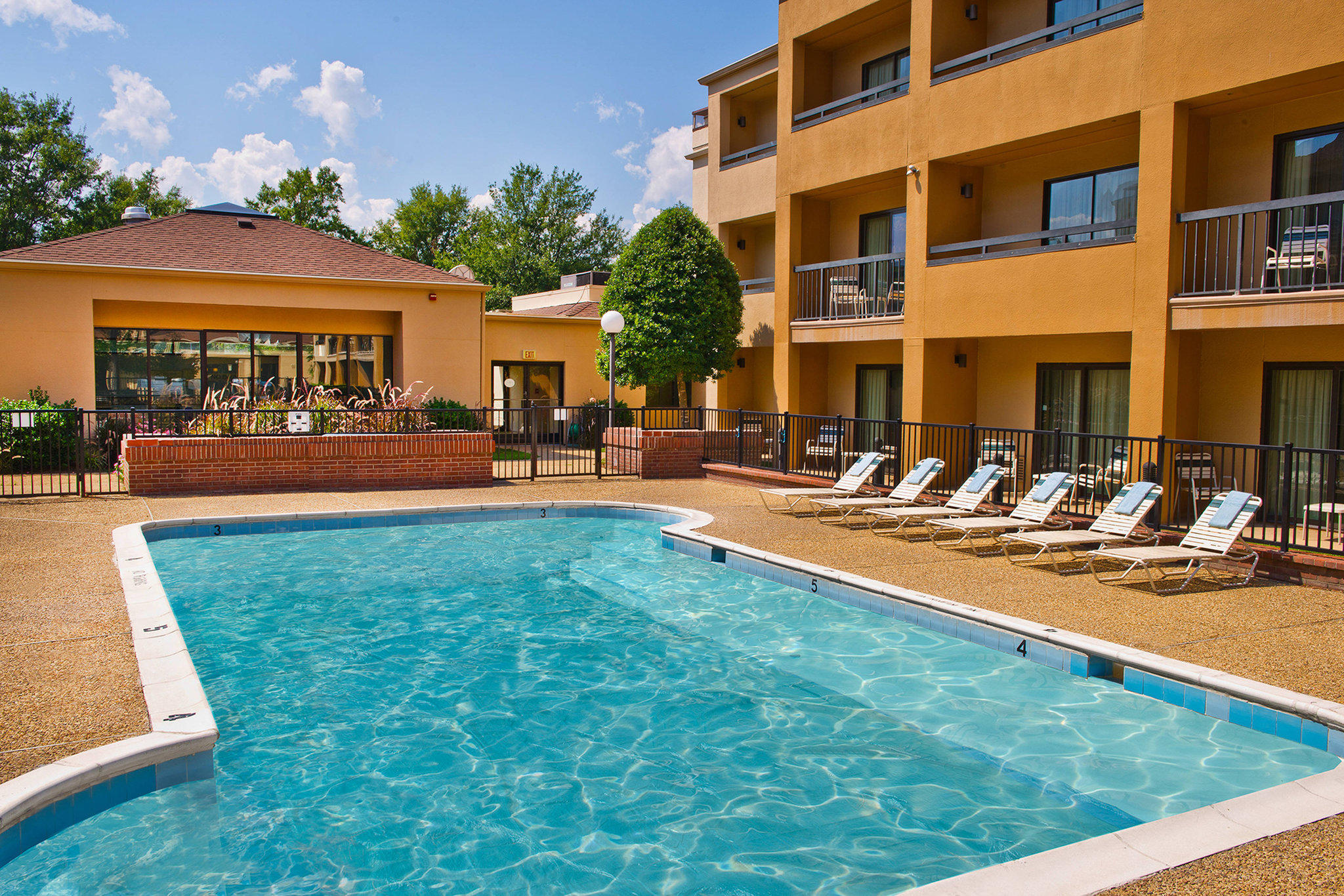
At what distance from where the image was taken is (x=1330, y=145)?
37.4ft

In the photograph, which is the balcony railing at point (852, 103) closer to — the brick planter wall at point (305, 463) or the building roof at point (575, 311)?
the brick planter wall at point (305, 463)

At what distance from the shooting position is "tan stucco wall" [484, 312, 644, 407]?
25.1 metres

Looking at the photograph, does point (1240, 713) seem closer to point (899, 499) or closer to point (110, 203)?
point (899, 499)

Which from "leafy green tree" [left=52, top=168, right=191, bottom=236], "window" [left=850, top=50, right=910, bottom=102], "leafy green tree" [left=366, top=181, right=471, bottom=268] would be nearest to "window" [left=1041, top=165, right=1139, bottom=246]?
"window" [left=850, top=50, right=910, bottom=102]

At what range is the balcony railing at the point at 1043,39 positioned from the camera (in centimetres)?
1248

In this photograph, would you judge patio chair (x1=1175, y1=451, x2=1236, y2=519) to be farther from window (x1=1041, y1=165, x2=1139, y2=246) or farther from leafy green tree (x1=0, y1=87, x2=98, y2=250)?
leafy green tree (x1=0, y1=87, x2=98, y2=250)

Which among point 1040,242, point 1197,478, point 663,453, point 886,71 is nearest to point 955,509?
point 1197,478

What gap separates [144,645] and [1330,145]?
14266 mm

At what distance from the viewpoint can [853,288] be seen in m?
17.7

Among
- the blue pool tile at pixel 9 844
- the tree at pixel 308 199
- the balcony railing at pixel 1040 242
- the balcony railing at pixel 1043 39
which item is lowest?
the blue pool tile at pixel 9 844

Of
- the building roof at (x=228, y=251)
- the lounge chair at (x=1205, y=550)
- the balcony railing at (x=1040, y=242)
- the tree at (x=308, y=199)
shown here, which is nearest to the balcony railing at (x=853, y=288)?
the balcony railing at (x=1040, y=242)

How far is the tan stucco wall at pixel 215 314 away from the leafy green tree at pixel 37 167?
25457mm

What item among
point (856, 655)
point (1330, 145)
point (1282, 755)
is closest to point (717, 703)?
point (856, 655)

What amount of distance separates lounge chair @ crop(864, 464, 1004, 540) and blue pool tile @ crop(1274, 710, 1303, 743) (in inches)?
243
